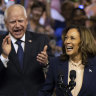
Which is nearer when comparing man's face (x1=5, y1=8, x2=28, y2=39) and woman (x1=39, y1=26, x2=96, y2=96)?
woman (x1=39, y1=26, x2=96, y2=96)

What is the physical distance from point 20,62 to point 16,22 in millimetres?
564

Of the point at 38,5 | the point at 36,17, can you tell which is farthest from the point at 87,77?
the point at 38,5

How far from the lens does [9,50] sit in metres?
4.58

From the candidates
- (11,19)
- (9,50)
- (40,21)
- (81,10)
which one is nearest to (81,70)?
(9,50)

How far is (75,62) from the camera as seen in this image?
4.38 m

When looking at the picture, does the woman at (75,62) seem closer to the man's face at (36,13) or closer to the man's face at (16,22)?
the man's face at (16,22)

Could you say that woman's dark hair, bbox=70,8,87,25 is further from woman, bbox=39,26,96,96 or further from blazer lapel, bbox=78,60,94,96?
blazer lapel, bbox=78,60,94,96

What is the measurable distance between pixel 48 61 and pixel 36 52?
0.80 feet

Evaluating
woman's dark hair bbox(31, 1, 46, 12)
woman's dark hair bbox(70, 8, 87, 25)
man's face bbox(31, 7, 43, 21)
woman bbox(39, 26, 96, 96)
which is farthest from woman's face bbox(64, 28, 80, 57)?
woman's dark hair bbox(31, 1, 46, 12)

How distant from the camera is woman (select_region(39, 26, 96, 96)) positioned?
13.9 ft

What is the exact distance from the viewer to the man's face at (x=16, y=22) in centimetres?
488

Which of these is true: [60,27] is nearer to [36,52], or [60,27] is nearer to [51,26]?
[51,26]

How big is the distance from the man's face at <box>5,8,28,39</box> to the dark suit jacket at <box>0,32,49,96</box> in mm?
152

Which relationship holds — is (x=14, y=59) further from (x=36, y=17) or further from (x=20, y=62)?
(x=36, y=17)
